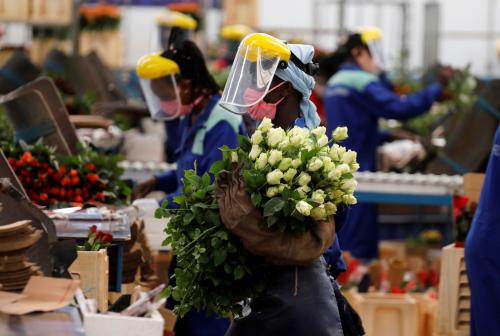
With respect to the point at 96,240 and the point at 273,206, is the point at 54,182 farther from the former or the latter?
the point at 273,206

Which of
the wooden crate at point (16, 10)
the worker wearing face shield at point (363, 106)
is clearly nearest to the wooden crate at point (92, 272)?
the worker wearing face shield at point (363, 106)

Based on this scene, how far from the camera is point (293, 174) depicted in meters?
4.08

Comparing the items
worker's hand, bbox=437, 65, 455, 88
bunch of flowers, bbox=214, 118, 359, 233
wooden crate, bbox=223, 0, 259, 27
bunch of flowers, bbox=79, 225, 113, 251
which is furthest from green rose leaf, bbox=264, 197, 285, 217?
wooden crate, bbox=223, 0, 259, 27

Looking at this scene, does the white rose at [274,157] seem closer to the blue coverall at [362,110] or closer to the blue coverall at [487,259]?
the blue coverall at [487,259]

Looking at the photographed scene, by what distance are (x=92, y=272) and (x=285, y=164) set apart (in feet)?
2.84

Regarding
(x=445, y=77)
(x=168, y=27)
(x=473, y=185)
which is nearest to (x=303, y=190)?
(x=473, y=185)

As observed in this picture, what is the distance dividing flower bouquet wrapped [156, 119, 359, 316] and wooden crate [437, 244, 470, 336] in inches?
77.1

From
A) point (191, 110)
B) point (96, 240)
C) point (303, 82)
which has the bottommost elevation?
point (96, 240)

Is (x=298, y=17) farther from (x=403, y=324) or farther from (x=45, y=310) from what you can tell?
(x=45, y=310)

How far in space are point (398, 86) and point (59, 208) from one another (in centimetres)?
958

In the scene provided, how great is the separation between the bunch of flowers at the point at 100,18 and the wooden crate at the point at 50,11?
4.09 meters

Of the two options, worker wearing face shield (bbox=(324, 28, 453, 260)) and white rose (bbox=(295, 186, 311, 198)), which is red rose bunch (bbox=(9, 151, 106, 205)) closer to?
white rose (bbox=(295, 186, 311, 198))

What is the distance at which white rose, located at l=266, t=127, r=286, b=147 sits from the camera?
4.15 m

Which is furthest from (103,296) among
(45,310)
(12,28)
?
(12,28)
